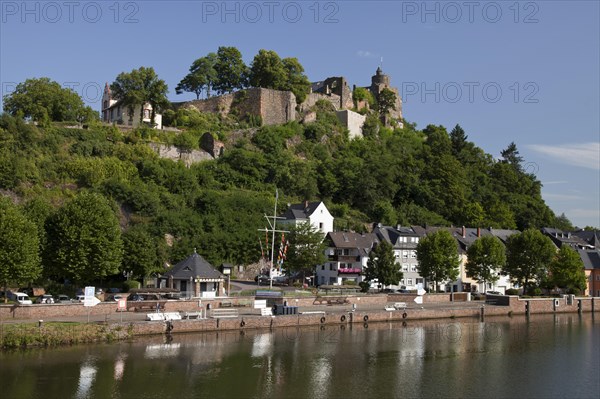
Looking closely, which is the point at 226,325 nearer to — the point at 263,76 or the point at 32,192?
the point at 32,192

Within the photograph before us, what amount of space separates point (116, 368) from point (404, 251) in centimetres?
4336

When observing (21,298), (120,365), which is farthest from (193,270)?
(120,365)

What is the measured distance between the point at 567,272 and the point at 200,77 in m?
48.9

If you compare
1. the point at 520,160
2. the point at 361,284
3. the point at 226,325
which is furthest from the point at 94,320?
the point at 520,160

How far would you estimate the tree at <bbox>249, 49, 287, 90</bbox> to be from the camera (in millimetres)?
86812

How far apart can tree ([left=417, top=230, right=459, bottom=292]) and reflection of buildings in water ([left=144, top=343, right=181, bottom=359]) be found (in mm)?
31858

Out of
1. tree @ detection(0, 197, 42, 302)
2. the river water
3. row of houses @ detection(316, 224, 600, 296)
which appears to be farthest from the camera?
row of houses @ detection(316, 224, 600, 296)

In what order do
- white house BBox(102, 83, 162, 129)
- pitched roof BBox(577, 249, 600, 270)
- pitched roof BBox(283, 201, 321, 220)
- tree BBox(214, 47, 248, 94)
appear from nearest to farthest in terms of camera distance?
pitched roof BBox(283, 201, 321, 220) < pitched roof BBox(577, 249, 600, 270) < white house BBox(102, 83, 162, 129) < tree BBox(214, 47, 248, 94)

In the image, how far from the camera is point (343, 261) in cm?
6469

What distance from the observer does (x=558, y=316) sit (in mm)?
56188

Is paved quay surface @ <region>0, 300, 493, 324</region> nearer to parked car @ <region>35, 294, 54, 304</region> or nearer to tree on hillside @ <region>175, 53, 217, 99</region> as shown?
parked car @ <region>35, 294, 54, 304</region>

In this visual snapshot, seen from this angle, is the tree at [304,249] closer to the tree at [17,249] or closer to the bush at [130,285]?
the bush at [130,285]

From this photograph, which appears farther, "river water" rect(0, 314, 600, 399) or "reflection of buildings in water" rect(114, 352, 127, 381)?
"reflection of buildings in water" rect(114, 352, 127, 381)

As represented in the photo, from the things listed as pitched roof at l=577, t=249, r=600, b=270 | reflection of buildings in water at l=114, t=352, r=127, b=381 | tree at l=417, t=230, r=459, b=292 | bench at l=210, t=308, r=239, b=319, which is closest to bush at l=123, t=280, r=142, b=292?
bench at l=210, t=308, r=239, b=319
